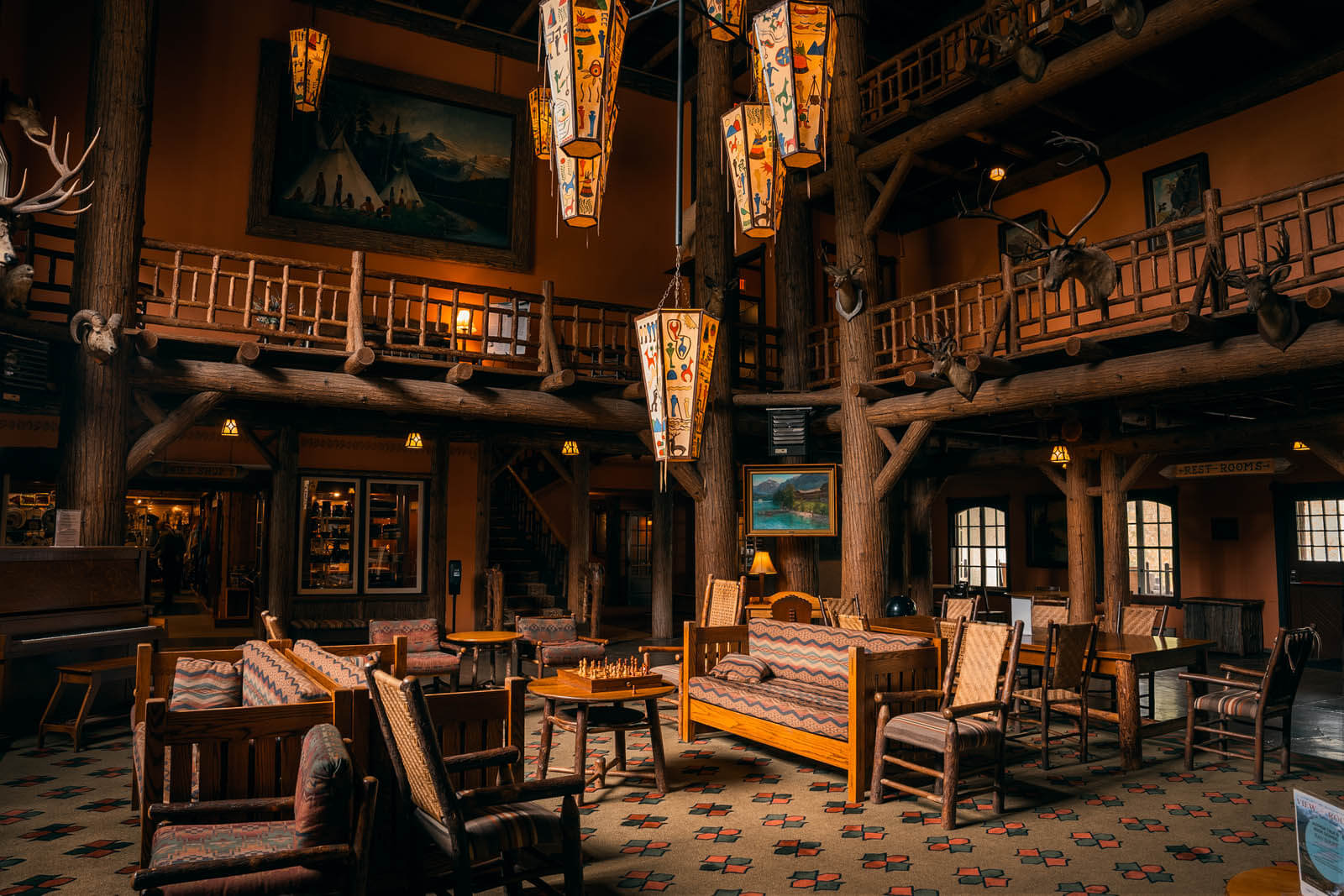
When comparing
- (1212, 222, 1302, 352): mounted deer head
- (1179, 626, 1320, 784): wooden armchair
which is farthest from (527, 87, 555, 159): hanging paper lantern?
(1179, 626, 1320, 784): wooden armchair

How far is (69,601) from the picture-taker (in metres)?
6.82

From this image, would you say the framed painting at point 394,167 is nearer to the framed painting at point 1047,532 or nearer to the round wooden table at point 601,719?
the round wooden table at point 601,719

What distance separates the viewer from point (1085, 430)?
11.4 meters

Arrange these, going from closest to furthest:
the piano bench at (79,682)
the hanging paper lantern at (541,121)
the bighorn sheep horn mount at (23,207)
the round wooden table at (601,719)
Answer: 1. the round wooden table at (601,719)
2. the piano bench at (79,682)
3. the bighorn sheep horn mount at (23,207)
4. the hanging paper lantern at (541,121)

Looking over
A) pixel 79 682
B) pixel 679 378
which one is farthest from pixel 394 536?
pixel 679 378

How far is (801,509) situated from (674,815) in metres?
6.21

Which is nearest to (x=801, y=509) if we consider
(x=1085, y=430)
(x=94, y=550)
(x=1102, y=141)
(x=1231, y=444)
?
(x=1085, y=430)

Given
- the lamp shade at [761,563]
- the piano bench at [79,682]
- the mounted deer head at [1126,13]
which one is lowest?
the piano bench at [79,682]

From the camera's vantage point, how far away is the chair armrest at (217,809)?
3082mm

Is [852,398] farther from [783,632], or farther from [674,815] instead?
[674,815]

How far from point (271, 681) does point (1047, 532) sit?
584 inches

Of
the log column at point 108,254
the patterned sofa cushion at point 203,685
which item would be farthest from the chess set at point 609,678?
the log column at point 108,254

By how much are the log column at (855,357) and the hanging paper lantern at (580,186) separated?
5.38 meters

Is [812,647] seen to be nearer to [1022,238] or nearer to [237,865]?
[237,865]
